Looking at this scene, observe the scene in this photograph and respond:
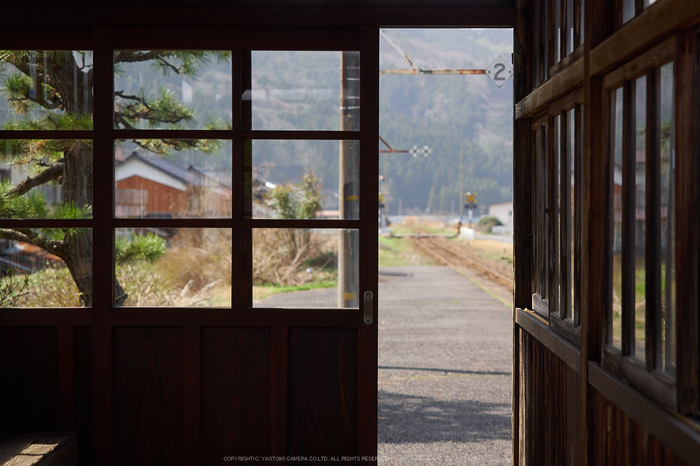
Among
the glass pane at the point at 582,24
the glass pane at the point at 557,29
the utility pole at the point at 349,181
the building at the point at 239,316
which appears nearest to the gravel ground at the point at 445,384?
the building at the point at 239,316

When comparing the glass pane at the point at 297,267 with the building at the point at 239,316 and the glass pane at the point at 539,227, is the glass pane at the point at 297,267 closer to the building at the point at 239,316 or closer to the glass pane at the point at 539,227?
the building at the point at 239,316

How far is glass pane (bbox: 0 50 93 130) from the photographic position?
7.85ft

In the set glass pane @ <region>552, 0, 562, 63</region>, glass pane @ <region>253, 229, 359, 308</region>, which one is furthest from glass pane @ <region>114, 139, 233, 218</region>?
glass pane @ <region>552, 0, 562, 63</region>

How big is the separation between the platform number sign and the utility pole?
5078 mm

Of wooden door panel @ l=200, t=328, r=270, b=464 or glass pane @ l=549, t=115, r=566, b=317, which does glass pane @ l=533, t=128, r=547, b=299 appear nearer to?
glass pane @ l=549, t=115, r=566, b=317

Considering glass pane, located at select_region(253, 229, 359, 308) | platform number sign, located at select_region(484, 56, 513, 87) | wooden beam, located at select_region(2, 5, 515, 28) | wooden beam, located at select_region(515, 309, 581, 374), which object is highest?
platform number sign, located at select_region(484, 56, 513, 87)

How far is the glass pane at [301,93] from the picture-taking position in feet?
7.82

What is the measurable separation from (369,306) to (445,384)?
298 centimetres

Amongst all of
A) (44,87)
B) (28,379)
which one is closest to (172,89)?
(44,87)

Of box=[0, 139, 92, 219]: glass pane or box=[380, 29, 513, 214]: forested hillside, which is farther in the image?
box=[380, 29, 513, 214]: forested hillside

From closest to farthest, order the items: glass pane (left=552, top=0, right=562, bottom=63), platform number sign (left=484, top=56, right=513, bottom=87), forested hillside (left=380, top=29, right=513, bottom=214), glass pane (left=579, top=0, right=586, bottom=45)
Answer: glass pane (left=579, top=0, right=586, bottom=45) → glass pane (left=552, top=0, right=562, bottom=63) → platform number sign (left=484, top=56, right=513, bottom=87) → forested hillside (left=380, top=29, right=513, bottom=214)

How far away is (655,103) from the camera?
1.28 metres

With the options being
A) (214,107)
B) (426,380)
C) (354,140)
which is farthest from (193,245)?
(426,380)

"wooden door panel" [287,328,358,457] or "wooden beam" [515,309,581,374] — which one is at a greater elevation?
"wooden beam" [515,309,581,374]
